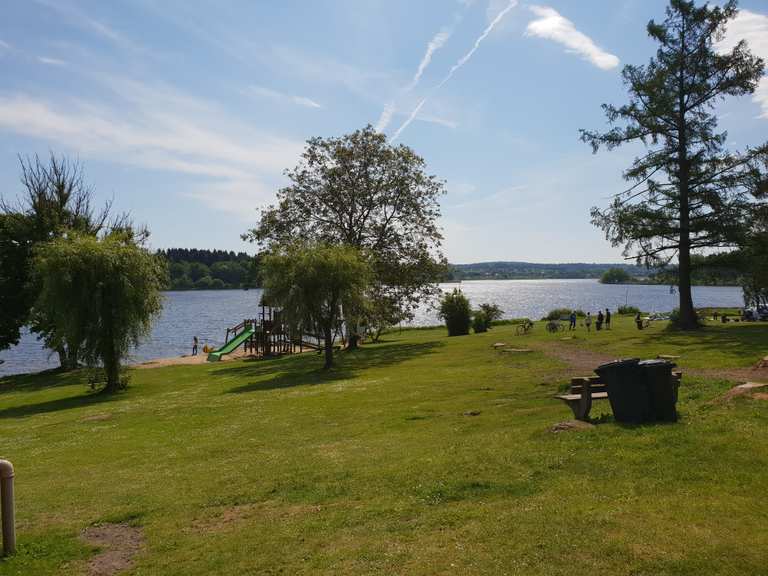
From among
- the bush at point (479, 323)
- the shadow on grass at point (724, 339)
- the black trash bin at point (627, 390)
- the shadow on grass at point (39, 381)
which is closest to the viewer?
the black trash bin at point (627, 390)

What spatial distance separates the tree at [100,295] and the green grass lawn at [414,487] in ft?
29.5

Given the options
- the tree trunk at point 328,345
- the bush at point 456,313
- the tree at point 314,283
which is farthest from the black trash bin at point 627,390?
the bush at point 456,313

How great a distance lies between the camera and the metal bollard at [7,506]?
8.48m

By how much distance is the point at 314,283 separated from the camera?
1241 inches

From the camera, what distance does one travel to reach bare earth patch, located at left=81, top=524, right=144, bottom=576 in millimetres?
8210

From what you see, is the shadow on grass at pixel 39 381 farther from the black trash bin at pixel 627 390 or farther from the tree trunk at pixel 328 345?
the black trash bin at pixel 627 390

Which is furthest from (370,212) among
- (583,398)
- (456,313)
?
(583,398)

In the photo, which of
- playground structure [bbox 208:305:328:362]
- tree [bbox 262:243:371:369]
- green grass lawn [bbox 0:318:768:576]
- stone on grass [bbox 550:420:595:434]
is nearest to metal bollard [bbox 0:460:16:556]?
green grass lawn [bbox 0:318:768:576]

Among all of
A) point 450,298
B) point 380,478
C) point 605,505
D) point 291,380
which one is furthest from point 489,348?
point 605,505

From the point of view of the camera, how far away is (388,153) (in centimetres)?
4750

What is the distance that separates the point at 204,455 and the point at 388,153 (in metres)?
36.6

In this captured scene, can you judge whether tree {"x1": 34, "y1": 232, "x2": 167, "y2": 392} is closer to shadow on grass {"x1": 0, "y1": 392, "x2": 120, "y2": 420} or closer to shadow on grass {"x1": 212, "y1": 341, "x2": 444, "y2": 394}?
shadow on grass {"x1": 0, "y1": 392, "x2": 120, "y2": 420}

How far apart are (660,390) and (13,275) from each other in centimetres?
4898

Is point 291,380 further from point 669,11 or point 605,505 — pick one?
point 669,11
